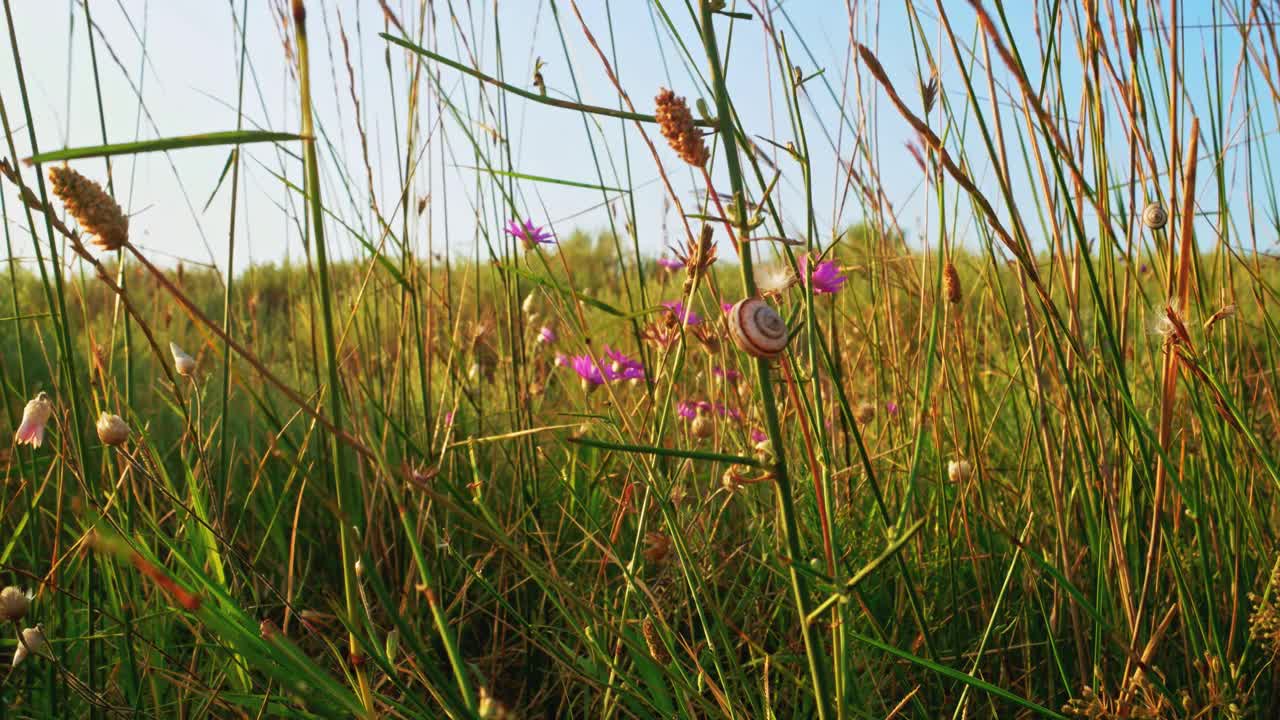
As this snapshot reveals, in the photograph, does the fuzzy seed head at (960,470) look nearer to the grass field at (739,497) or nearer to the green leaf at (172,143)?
the grass field at (739,497)

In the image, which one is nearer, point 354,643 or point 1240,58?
point 354,643

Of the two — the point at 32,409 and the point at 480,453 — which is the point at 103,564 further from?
the point at 480,453

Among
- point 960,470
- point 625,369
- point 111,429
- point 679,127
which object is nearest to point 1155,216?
point 960,470

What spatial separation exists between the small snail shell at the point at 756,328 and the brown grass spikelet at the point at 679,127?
0.21ft

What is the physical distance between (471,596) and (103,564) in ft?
1.35

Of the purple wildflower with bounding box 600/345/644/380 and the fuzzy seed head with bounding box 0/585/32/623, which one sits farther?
the purple wildflower with bounding box 600/345/644/380

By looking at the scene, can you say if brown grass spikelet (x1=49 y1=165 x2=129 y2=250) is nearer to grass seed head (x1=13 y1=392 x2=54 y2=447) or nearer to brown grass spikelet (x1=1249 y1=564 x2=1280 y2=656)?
grass seed head (x1=13 y1=392 x2=54 y2=447)

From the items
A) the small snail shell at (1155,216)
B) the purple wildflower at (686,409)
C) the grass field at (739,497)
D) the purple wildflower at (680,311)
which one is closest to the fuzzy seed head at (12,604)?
the grass field at (739,497)

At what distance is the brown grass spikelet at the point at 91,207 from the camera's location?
0.35 m

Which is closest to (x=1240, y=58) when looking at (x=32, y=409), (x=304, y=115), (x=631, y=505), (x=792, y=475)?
(x=792, y=475)

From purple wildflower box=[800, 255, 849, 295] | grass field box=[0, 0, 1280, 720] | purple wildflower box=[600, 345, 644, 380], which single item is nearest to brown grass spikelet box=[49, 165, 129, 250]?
grass field box=[0, 0, 1280, 720]

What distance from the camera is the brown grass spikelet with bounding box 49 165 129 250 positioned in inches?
13.8

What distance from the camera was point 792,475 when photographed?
0.86 metres

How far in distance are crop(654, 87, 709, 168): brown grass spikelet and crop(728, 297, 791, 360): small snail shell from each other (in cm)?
7
